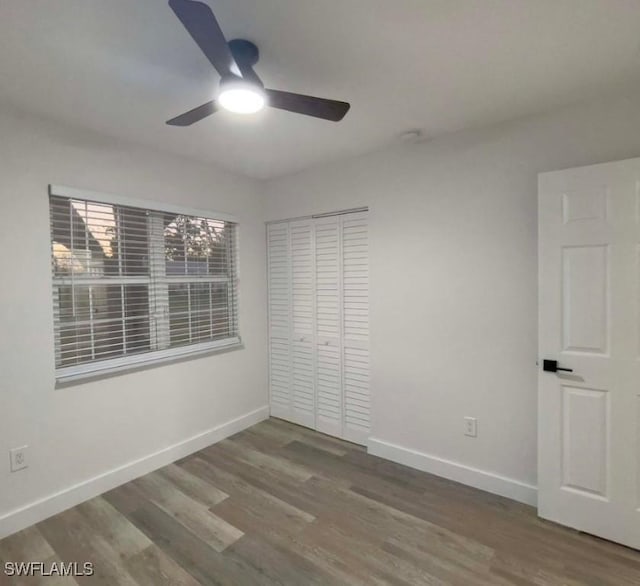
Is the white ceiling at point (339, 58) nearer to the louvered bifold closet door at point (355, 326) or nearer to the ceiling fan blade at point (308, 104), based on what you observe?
the ceiling fan blade at point (308, 104)

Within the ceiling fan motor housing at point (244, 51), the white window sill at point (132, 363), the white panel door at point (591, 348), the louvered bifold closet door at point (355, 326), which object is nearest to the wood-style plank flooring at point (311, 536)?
the white panel door at point (591, 348)

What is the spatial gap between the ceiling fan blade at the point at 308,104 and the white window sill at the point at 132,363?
6.65ft

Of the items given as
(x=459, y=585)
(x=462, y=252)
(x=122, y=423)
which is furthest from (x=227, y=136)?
(x=459, y=585)

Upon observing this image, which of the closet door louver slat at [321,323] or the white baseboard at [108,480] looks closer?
the white baseboard at [108,480]

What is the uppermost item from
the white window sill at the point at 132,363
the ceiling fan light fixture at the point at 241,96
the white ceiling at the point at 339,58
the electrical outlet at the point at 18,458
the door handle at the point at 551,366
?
the white ceiling at the point at 339,58

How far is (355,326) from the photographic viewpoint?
3.10 m

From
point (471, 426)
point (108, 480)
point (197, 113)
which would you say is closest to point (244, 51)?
point (197, 113)

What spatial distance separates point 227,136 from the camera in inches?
99.6

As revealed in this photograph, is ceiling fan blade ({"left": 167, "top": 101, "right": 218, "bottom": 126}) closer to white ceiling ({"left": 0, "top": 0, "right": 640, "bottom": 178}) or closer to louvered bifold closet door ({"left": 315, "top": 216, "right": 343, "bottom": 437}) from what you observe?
white ceiling ({"left": 0, "top": 0, "right": 640, "bottom": 178})

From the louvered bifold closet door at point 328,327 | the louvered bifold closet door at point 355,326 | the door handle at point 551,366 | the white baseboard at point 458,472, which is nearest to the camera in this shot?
the door handle at point 551,366

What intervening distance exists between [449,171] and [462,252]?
0.57 meters

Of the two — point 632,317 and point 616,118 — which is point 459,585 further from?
point 616,118

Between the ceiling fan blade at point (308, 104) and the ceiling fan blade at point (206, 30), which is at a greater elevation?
the ceiling fan blade at point (206, 30)

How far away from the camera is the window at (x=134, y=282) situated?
7.66 feet
